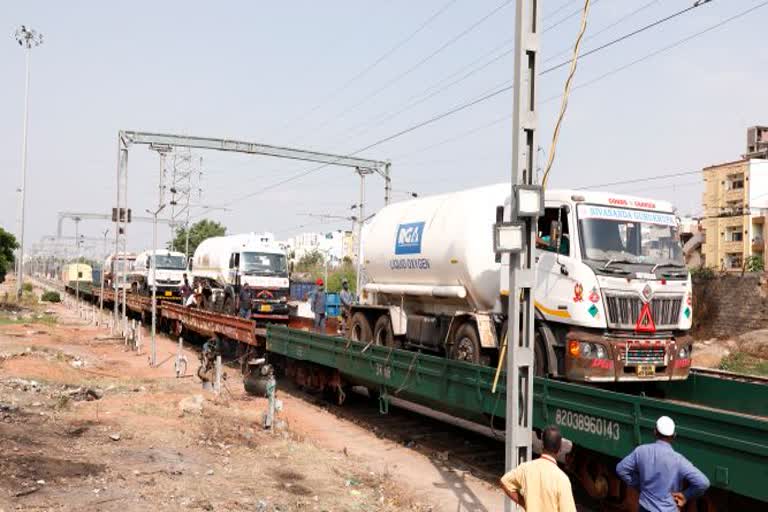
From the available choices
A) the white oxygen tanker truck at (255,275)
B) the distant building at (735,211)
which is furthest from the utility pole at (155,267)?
the distant building at (735,211)

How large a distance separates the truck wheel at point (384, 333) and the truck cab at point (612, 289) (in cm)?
461

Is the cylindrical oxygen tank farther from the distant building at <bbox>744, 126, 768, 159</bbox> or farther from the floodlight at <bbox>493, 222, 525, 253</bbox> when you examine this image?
the distant building at <bbox>744, 126, 768, 159</bbox>

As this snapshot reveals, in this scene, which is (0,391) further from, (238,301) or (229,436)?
(238,301)

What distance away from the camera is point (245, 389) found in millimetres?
17234

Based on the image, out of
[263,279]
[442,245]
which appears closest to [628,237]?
[442,245]

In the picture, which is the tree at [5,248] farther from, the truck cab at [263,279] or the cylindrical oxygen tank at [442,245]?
the cylindrical oxygen tank at [442,245]

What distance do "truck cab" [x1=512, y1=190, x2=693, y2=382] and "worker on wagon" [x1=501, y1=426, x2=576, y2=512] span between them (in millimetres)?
3839

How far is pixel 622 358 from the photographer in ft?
28.1

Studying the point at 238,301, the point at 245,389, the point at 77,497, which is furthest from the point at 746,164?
the point at 77,497

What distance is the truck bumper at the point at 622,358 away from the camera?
8.51 m

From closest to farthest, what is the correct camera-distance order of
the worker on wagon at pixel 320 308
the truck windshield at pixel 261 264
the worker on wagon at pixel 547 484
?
1. the worker on wagon at pixel 547 484
2. the worker on wagon at pixel 320 308
3. the truck windshield at pixel 261 264

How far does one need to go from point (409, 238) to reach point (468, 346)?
303 cm

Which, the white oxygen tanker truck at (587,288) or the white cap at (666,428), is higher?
the white oxygen tanker truck at (587,288)

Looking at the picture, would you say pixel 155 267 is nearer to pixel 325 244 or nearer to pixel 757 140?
pixel 757 140
